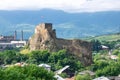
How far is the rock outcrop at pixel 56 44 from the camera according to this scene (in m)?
115

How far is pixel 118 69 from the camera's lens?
97.0m

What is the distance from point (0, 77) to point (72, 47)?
6800cm

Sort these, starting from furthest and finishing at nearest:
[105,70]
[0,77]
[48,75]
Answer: [105,70]
[48,75]
[0,77]

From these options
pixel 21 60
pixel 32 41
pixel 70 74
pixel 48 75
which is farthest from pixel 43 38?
pixel 48 75

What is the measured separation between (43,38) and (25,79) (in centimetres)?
6892

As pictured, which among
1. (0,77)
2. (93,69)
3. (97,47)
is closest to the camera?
(0,77)

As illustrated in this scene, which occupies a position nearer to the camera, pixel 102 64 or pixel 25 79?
pixel 25 79

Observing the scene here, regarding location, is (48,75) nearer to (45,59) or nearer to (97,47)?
(45,59)

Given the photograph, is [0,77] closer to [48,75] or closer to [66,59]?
[48,75]

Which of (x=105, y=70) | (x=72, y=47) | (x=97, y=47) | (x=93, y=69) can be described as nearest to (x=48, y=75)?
(x=105, y=70)

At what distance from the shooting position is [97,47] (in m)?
196

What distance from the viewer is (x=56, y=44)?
116312 mm

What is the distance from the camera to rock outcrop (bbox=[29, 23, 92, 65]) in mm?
114562

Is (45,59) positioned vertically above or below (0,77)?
below
